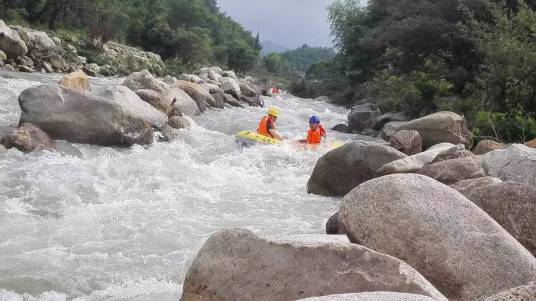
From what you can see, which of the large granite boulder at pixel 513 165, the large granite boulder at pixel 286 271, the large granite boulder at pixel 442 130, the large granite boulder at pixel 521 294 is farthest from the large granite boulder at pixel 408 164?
the large granite boulder at pixel 521 294

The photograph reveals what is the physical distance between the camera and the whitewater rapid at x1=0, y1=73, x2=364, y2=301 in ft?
15.0

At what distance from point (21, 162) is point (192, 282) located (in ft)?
16.7

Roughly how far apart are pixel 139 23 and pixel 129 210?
41795mm

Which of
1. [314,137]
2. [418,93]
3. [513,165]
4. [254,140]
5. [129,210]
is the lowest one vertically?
[129,210]

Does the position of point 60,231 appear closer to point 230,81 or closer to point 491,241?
point 491,241

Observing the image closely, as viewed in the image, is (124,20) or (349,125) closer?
(349,125)

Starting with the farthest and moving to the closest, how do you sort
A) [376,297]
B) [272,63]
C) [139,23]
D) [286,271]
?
[272,63] → [139,23] → [286,271] → [376,297]

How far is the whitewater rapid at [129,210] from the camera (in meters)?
4.58

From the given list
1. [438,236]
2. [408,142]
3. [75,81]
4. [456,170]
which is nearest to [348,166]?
[456,170]

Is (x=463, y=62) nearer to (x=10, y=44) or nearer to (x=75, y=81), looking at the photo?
(x=75, y=81)

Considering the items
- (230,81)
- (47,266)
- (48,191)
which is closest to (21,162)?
(48,191)

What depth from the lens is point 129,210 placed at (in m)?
6.47

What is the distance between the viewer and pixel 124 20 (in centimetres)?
4316

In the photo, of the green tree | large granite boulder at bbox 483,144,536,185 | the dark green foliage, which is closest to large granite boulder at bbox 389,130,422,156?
large granite boulder at bbox 483,144,536,185
